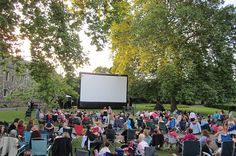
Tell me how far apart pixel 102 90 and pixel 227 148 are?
2413 cm

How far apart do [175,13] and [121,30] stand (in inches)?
308

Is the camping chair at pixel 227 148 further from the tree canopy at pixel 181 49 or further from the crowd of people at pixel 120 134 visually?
the tree canopy at pixel 181 49

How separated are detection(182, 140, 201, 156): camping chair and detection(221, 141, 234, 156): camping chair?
32.3 inches

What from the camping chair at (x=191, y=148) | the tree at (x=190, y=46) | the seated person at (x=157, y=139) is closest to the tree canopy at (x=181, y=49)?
the tree at (x=190, y=46)

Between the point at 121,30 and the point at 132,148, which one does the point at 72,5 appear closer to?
the point at 132,148

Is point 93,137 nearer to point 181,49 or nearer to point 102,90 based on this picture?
point 102,90

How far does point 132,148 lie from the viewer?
38.3ft

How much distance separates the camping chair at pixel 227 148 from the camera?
11106 mm

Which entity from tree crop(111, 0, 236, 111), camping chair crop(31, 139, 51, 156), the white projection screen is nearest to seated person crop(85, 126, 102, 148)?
camping chair crop(31, 139, 51, 156)

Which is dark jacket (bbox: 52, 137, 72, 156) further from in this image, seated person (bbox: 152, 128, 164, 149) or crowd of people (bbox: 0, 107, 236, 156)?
seated person (bbox: 152, 128, 164, 149)

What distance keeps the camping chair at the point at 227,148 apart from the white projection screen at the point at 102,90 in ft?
74.0

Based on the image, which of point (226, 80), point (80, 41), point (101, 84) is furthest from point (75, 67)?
point (226, 80)

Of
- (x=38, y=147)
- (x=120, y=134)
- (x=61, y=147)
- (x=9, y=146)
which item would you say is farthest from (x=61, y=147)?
(x=120, y=134)

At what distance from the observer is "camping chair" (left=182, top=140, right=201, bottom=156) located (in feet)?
37.8
